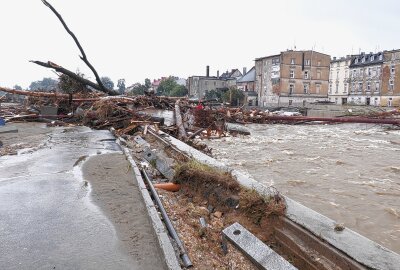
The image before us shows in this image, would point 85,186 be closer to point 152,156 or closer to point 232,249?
point 152,156

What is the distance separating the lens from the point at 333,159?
934cm

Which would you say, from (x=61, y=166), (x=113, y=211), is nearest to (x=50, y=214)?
(x=113, y=211)

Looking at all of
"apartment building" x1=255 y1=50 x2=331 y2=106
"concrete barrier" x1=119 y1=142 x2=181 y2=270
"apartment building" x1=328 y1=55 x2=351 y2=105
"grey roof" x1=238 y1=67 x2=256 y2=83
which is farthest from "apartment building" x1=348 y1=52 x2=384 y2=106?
"concrete barrier" x1=119 y1=142 x2=181 y2=270

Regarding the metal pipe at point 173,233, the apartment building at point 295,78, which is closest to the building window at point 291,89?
the apartment building at point 295,78

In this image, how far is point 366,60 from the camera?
6206 centimetres

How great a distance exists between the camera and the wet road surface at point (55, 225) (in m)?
2.88

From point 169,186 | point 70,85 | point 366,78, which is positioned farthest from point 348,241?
point 366,78

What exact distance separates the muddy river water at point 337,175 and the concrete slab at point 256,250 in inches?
80.4

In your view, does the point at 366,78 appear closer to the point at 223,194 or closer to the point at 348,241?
the point at 223,194

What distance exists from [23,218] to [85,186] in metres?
1.27

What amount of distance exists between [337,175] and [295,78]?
192ft

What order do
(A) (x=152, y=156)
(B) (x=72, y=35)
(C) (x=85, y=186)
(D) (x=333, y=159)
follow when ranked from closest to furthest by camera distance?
1. (C) (x=85, y=186)
2. (A) (x=152, y=156)
3. (D) (x=333, y=159)
4. (B) (x=72, y=35)

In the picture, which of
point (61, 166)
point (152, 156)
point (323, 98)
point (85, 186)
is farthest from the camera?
point (323, 98)

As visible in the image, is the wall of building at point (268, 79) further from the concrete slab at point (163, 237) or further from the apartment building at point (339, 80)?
the concrete slab at point (163, 237)
